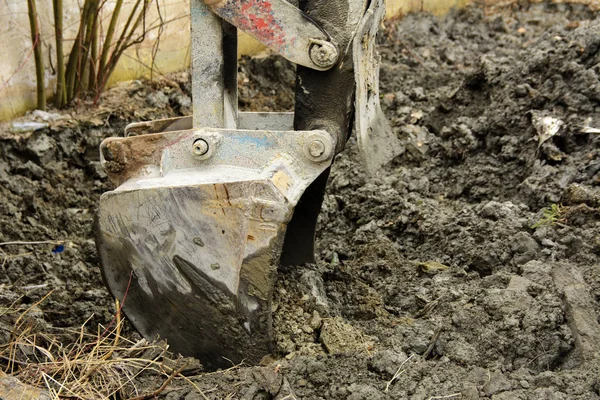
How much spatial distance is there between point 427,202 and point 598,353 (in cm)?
160

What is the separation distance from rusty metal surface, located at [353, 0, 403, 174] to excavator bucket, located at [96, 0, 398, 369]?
0.04 feet

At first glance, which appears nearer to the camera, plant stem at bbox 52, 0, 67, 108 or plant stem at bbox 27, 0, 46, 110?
plant stem at bbox 27, 0, 46, 110

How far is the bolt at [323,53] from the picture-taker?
2.56m

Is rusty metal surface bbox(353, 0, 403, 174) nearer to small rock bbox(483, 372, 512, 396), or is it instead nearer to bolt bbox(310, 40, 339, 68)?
bolt bbox(310, 40, 339, 68)

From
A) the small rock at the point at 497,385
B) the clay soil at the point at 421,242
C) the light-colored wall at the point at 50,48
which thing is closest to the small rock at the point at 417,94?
the clay soil at the point at 421,242

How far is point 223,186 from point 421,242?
1.61 meters

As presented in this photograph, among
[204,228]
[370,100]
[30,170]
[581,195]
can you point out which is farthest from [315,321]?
[30,170]

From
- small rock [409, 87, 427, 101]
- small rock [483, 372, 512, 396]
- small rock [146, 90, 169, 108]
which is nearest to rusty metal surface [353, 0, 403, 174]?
small rock [483, 372, 512, 396]

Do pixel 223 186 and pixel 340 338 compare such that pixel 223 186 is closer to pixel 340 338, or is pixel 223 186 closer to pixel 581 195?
pixel 340 338

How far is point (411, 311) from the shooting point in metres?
3.18

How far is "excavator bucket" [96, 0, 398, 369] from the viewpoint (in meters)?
2.50

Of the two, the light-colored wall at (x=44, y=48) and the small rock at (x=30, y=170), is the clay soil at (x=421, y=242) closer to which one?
the small rock at (x=30, y=170)

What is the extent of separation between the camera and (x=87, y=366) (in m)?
2.53

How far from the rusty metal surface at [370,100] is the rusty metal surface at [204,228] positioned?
22 centimetres
